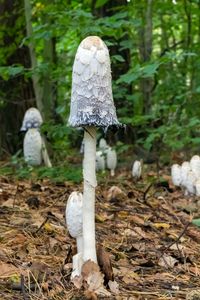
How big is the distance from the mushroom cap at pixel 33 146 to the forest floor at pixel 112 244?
110cm

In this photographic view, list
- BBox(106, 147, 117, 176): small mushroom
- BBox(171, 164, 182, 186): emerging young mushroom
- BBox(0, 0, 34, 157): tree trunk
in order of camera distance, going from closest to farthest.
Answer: BBox(171, 164, 182, 186): emerging young mushroom < BBox(106, 147, 117, 176): small mushroom < BBox(0, 0, 34, 157): tree trunk

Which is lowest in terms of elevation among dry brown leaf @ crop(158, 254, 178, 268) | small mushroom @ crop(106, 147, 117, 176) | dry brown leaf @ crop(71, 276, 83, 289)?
dry brown leaf @ crop(158, 254, 178, 268)

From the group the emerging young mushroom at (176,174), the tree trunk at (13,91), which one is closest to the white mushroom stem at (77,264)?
the emerging young mushroom at (176,174)

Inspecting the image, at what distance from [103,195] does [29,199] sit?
2.81 ft

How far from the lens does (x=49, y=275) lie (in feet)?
7.59

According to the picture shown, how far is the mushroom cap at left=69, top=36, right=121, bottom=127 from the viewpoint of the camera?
82.0 inches

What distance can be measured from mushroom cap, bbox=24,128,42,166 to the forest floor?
110 centimetres

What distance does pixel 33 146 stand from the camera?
5672mm

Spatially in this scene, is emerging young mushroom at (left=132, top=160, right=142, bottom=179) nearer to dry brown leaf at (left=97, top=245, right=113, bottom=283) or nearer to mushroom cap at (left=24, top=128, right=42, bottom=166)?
mushroom cap at (left=24, top=128, right=42, bottom=166)

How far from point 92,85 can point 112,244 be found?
1148mm

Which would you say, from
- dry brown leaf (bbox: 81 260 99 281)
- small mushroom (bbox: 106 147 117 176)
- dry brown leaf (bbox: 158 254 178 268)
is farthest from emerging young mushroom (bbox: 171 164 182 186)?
dry brown leaf (bbox: 81 260 99 281)

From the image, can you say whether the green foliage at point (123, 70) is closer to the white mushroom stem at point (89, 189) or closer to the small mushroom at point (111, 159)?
the small mushroom at point (111, 159)

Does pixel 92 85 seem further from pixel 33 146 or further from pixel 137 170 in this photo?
pixel 33 146

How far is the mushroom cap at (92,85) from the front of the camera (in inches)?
82.0
